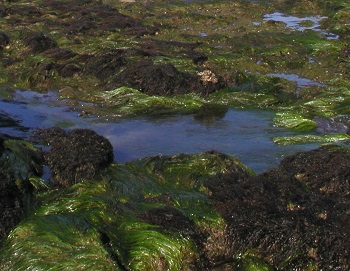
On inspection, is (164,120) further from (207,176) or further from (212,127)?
(207,176)

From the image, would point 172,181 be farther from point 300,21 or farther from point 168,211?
point 300,21

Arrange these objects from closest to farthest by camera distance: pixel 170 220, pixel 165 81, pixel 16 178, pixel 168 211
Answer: pixel 170 220
pixel 168 211
pixel 16 178
pixel 165 81

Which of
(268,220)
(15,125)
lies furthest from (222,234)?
(15,125)

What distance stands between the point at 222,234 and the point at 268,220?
44 centimetres

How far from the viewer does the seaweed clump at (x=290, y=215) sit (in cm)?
489

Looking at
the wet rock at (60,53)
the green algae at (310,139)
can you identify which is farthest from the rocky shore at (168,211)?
the wet rock at (60,53)

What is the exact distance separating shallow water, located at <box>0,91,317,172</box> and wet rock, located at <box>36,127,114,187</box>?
0.50 m

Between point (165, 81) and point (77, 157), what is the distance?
4.15m

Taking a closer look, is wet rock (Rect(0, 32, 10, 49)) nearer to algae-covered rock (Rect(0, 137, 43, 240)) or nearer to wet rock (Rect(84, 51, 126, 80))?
wet rock (Rect(84, 51, 126, 80))

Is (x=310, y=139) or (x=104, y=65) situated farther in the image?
(x=104, y=65)

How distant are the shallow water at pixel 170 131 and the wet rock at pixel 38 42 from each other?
10.9 feet

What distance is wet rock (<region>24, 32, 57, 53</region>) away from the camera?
42.2 feet

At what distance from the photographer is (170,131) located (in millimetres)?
8289

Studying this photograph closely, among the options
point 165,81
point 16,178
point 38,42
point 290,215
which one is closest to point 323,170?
point 290,215
